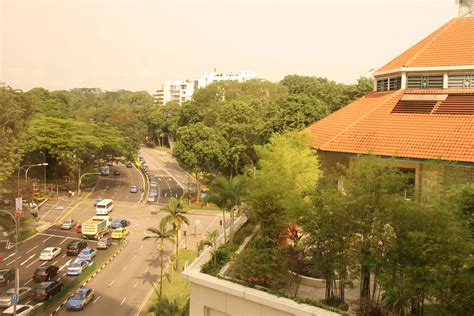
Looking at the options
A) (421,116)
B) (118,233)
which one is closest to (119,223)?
(118,233)

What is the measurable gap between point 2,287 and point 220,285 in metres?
25.8

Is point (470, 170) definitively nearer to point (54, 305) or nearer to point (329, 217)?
point (329, 217)

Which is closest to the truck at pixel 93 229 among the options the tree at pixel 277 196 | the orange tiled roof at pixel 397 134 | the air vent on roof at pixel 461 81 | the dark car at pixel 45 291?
the dark car at pixel 45 291

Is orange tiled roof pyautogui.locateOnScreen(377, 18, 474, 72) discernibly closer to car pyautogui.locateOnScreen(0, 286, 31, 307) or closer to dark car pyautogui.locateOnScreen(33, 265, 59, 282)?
dark car pyautogui.locateOnScreen(33, 265, 59, 282)

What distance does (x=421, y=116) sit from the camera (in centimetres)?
2408

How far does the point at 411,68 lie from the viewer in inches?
1077

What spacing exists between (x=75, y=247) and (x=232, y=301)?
30.5m

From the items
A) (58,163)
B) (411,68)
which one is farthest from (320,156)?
(58,163)

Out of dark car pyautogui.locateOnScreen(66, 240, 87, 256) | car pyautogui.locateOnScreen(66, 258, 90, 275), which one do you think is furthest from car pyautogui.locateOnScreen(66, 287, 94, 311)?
dark car pyautogui.locateOnScreen(66, 240, 87, 256)

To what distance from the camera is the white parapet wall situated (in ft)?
42.7

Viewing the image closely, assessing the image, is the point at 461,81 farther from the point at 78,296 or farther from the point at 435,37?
the point at 78,296

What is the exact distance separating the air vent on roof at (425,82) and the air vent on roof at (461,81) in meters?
0.53

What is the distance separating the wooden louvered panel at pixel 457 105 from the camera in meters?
23.5

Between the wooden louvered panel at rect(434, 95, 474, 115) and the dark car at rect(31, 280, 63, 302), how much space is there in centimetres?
2678
